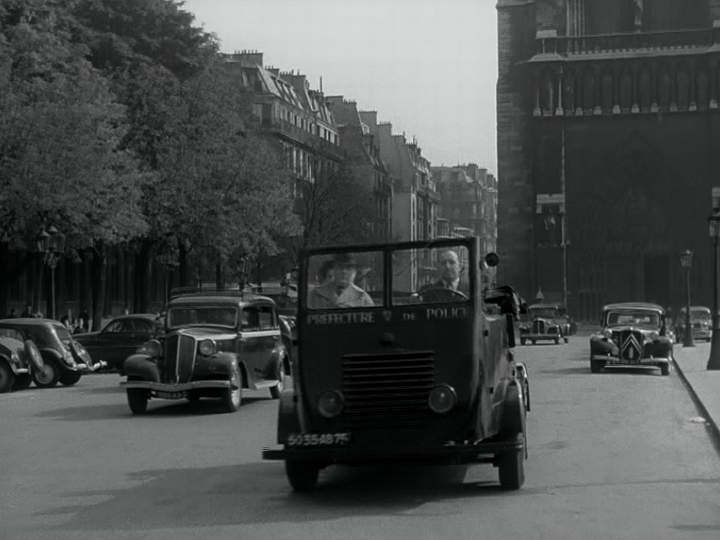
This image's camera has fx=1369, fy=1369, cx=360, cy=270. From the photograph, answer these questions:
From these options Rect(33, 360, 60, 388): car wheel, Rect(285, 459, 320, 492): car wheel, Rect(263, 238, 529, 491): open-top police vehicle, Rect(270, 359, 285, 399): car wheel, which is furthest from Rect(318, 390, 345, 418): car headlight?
Rect(33, 360, 60, 388): car wheel

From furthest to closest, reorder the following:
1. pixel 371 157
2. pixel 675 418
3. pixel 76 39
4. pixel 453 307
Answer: pixel 371 157 → pixel 76 39 → pixel 675 418 → pixel 453 307

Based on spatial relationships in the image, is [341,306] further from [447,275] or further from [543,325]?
A: [543,325]

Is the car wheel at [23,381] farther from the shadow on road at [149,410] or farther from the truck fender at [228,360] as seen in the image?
the truck fender at [228,360]

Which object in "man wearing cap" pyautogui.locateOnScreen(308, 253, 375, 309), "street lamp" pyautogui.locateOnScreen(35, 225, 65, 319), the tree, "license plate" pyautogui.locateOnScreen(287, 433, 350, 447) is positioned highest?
the tree

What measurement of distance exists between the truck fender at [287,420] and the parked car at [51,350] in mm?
16357

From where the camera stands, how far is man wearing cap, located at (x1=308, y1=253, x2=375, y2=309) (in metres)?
11.8

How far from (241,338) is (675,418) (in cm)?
682

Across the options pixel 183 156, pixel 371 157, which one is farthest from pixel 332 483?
pixel 371 157

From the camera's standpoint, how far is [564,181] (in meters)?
81.8

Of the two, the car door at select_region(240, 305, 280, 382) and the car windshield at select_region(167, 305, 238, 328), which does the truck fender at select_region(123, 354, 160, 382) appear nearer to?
the car windshield at select_region(167, 305, 238, 328)

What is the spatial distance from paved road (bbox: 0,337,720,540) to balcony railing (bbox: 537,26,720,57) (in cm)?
6390

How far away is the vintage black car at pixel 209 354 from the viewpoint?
2045 centimetres

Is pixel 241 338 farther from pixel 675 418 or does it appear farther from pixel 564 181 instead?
pixel 564 181

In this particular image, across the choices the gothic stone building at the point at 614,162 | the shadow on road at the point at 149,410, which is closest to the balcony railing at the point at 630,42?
the gothic stone building at the point at 614,162
